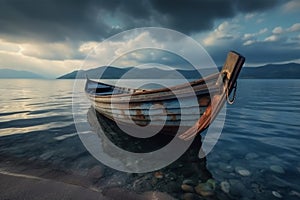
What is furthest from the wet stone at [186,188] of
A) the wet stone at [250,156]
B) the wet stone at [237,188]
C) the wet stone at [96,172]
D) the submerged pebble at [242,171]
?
the wet stone at [250,156]

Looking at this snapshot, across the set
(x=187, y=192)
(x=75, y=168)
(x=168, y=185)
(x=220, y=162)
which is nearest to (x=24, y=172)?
(x=75, y=168)

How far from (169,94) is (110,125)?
6.47m

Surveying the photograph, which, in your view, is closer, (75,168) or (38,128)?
(75,168)

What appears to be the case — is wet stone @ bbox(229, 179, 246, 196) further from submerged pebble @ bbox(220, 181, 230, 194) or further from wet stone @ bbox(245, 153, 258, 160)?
wet stone @ bbox(245, 153, 258, 160)

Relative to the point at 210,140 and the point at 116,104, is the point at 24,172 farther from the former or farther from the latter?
the point at 210,140

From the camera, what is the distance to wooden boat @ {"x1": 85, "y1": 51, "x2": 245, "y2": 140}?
221 inches

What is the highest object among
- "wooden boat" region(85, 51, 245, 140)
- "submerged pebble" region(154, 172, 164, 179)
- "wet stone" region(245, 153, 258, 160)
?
"wooden boat" region(85, 51, 245, 140)

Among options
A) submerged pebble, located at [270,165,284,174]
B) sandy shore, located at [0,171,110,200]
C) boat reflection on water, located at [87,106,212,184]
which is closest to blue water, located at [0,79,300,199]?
submerged pebble, located at [270,165,284,174]

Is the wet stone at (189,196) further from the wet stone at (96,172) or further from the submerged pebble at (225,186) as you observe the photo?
the wet stone at (96,172)

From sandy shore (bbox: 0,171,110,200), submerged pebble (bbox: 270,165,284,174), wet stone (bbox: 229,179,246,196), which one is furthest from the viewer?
submerged pebble (bbox: 270,165,284,174)

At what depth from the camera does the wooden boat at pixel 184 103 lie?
5.61 meters

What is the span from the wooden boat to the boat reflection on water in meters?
0.68

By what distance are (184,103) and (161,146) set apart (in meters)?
2.58

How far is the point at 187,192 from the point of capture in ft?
15.5
